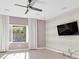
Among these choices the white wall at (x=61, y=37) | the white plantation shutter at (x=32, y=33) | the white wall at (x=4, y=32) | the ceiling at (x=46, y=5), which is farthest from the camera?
the white plantation shutter at (x=32, y=33)

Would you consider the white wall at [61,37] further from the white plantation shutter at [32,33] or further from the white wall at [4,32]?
the white wall at [4,32]

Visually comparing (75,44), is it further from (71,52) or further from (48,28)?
(48,28)

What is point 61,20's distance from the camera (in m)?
6.08

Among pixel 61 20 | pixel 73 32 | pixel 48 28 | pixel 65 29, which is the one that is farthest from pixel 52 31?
pixel 73 32

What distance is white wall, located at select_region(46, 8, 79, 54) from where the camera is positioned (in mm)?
4973

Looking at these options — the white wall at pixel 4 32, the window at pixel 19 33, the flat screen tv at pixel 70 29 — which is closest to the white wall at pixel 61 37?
the flat screen tv at pixel 70 29

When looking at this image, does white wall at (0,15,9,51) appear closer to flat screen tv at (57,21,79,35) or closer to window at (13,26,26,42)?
window at (13,26,26,42)

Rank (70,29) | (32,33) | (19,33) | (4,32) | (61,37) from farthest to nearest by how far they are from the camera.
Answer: (19,33), (32,33), (4,32), (61,37), (70,29)

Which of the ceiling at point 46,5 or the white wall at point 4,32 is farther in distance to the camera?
the white wall at point 4,32

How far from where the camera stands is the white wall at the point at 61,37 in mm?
4973

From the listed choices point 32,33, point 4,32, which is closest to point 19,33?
point 32,33

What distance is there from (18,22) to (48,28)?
254 centimetres

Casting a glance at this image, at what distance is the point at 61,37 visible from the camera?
6.06 m

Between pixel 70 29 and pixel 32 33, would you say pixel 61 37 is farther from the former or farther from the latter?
pixel 32 33
